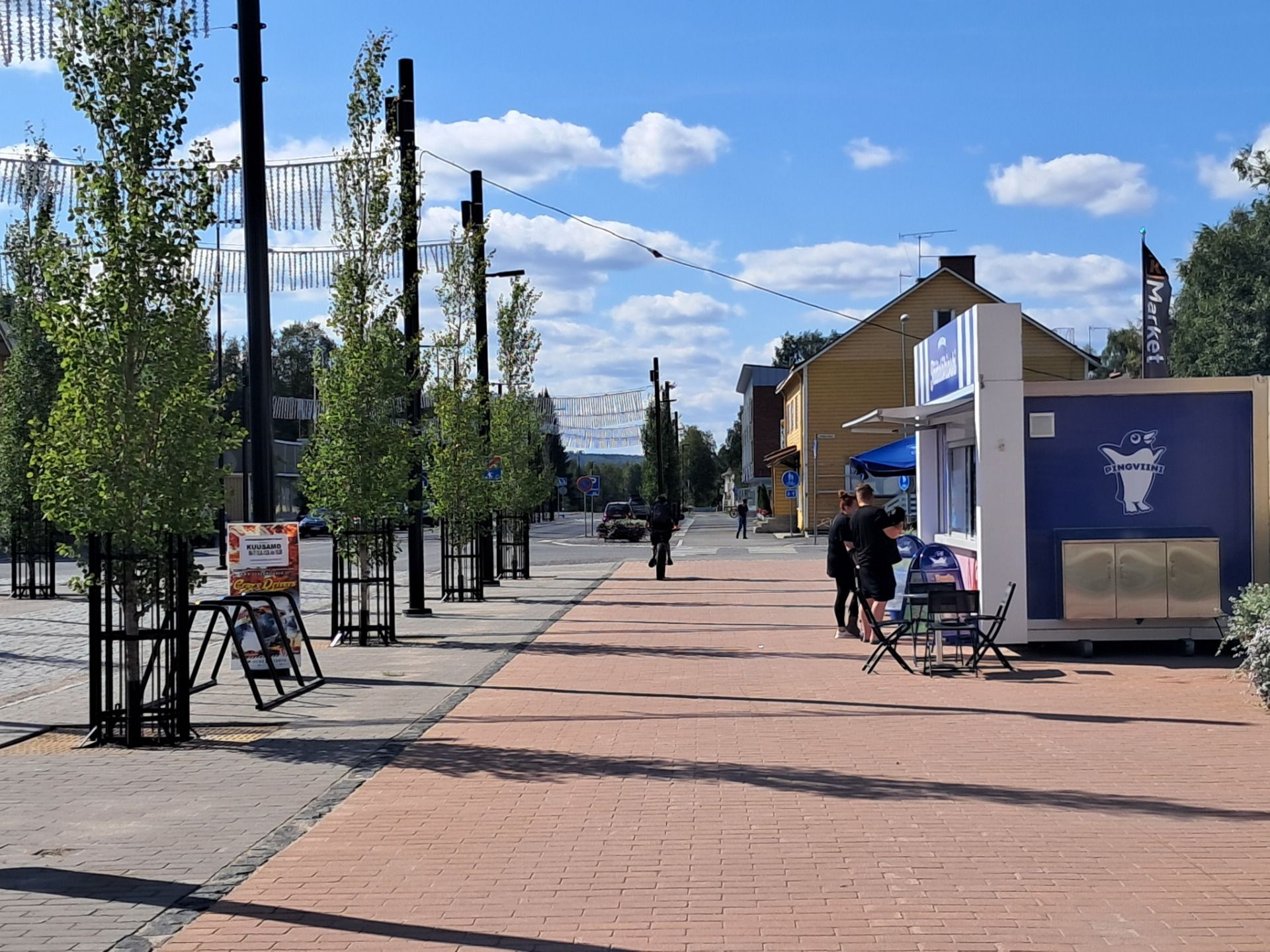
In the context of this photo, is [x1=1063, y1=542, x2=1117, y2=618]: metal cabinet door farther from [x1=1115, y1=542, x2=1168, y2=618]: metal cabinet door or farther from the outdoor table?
the outdoor table

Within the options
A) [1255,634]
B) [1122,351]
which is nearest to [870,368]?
[1122,351]

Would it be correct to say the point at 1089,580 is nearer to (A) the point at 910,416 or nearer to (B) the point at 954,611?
(B) the point at 954,611

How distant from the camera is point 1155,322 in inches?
671

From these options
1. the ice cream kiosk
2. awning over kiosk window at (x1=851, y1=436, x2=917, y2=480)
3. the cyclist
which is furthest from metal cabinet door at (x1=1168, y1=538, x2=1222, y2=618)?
the cyclist

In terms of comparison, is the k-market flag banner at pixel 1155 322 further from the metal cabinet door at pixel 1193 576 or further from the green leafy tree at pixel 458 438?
the green leafy tree at pixel 458 438

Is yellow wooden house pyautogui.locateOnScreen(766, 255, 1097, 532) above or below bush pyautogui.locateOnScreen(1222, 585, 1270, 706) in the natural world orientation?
above

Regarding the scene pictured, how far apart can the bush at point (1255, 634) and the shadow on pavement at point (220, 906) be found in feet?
22.5

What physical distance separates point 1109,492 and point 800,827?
847cm

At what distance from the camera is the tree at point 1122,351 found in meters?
70.1

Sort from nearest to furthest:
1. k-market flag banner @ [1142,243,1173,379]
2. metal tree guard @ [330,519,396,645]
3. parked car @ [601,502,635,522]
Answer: metal tree guard @ [330,519,396,645]
k-market flag banner @ [1142,243,1173,379]
parked car @ [601,502,635,522]

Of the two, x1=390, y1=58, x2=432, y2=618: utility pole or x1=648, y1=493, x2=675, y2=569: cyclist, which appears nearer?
x1=390, y1=58, x2=432, y2=618: utility pole

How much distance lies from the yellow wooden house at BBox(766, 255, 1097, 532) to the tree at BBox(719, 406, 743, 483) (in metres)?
78.3

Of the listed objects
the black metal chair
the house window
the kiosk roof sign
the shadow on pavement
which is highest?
the kiosk roof sign

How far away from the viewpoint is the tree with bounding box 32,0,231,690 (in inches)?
377
